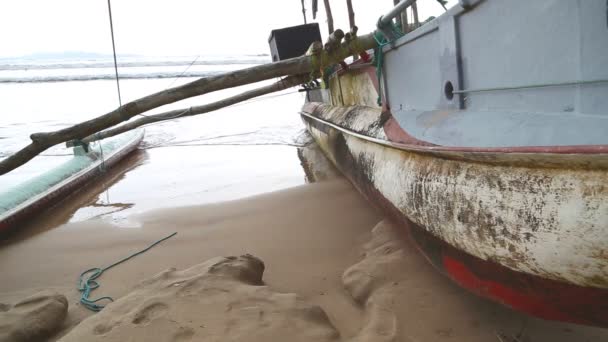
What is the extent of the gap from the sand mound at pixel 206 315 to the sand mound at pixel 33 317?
18.5 inches

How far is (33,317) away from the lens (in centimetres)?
230

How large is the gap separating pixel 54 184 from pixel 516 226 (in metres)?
6.07

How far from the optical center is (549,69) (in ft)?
5.88

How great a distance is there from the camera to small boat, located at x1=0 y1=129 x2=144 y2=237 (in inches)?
171

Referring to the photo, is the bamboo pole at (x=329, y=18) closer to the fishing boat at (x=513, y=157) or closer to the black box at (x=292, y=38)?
the black box at (x=292, y=38)

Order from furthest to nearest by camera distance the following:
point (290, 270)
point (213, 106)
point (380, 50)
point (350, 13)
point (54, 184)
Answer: point (350, 13) < point (213, 106) < point (54, 184) < point (380, 50) < point (290, 270)

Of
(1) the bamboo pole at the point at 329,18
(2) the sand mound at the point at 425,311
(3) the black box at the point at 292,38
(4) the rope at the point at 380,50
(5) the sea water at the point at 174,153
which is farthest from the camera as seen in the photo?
(1) the bamboo pole at the point at 329,18

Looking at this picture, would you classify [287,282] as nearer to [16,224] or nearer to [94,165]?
[16,224]

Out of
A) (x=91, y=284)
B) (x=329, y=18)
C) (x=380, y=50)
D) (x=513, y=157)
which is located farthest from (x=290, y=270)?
(x=329, y=18)

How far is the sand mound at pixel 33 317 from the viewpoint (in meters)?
2.16

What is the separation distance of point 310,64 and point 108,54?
46.8 metres

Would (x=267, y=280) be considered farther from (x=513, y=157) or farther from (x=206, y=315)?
Result: (x=513, y=157)

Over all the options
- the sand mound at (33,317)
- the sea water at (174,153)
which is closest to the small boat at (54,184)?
the sea water at (174,153)

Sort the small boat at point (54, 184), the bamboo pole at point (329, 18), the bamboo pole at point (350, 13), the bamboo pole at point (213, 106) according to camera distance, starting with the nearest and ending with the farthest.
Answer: the small boat at point (54, 184) < the bamboo pole at point (213, 106) < the bamboo pole at point (350, 13) < the bamboo pole at point (329, 18)
